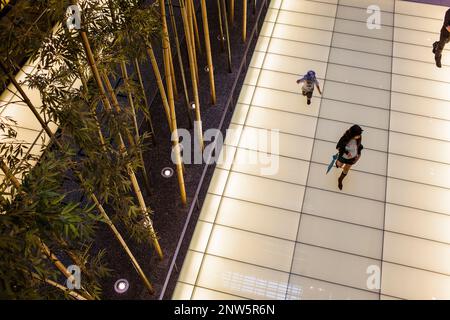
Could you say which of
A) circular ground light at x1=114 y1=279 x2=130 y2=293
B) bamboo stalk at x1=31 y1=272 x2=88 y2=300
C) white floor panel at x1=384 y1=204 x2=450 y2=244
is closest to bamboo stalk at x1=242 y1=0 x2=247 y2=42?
white floor panel at x1=384 y1=204 x2=450 y2=244

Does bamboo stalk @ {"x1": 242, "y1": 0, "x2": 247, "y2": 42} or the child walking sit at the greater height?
bamboo stalk @ {"x1": 242, "y1": 0, "x2": 247, "y2": 42}

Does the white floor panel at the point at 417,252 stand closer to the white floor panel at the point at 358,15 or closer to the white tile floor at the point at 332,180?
the white tile floor at the point at 332,180

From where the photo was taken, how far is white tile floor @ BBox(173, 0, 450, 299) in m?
4.59

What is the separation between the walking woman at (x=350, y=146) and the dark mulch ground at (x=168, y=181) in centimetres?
150

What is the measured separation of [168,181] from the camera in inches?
183

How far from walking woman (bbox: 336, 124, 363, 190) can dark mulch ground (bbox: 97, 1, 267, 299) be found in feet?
4.92

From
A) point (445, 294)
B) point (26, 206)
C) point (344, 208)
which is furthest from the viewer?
point (344, 208)

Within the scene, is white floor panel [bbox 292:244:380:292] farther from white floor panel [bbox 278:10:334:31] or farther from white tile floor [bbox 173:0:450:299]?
white floor panel [bbox 278:10:334:31]

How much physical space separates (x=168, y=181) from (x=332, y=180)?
2.09 meters
